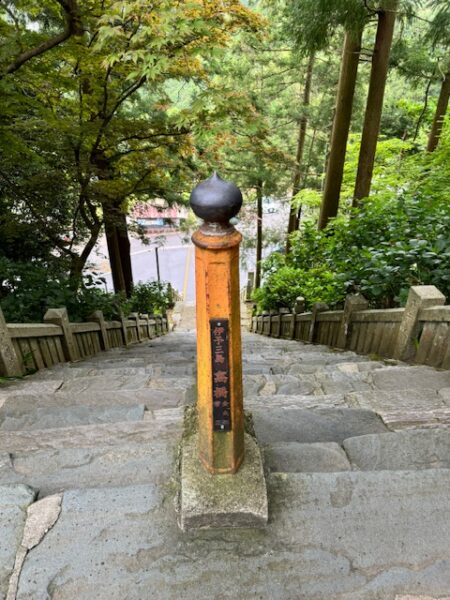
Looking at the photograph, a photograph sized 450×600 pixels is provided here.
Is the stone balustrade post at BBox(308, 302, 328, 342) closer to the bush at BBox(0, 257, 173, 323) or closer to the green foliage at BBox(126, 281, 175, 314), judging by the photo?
the bush at BBox(0, 257, 173, 323)

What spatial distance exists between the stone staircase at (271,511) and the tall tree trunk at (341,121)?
21.4 ft

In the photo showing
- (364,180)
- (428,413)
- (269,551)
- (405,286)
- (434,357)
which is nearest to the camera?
(269,551)

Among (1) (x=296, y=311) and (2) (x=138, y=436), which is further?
(1) (x=296, y=311)

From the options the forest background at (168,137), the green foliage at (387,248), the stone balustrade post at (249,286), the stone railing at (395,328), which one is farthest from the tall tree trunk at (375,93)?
the stone balustrade post at (249,286)

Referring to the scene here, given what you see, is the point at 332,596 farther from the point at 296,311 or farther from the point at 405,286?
the point at 296,311

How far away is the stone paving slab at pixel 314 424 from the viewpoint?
7.19ft

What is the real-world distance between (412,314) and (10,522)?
3.10 m

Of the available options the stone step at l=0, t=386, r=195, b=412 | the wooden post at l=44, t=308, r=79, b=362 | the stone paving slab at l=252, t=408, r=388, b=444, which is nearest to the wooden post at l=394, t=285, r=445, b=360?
the stone paving slab at l=252, t=408, r=388, b=444

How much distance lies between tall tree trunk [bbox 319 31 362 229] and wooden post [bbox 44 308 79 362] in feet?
17.4

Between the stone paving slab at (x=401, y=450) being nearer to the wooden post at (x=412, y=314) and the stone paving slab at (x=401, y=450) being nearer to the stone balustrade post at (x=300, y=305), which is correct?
the wooden post at (x=412, y=314)

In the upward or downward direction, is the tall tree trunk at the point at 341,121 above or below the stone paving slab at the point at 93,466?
above

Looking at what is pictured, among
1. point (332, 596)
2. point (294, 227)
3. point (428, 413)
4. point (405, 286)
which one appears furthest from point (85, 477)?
point (294, 227)

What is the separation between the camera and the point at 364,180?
726cm

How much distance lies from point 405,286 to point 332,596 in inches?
133
